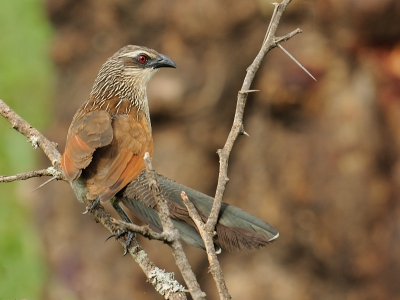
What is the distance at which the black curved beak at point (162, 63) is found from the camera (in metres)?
3.70

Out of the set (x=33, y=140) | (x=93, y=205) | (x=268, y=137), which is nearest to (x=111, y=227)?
(x=93, y=205)

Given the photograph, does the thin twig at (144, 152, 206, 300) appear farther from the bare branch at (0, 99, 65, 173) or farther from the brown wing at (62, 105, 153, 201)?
the bare branch at (0, 99, 65, 173)

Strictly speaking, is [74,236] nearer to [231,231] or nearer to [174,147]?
[174,147]

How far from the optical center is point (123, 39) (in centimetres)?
544

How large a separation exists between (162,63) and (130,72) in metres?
0.23

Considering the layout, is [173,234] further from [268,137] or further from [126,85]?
[268,137]

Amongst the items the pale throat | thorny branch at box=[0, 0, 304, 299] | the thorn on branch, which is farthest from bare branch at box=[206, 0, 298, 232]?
the pale throat

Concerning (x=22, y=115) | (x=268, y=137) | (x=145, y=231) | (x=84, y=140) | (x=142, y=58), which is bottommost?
(x=268, y=137)

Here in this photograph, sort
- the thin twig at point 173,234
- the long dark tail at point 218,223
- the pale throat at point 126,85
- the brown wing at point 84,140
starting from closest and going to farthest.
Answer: the thin twig at point 173,234 → the long dark tail at point 218,223 → the brown wing at point 84,140 → the pale throat at point 126,85

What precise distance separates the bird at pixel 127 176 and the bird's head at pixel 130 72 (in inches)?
6.3

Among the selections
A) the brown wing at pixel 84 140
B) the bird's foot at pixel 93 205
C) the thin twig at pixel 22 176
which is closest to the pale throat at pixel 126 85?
the brown wing at pixel 84 140

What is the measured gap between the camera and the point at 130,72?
3.82 meters

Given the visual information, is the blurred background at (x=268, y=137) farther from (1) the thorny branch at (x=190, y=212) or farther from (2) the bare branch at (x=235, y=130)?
(2) the bare branch at (x=235, y=130)

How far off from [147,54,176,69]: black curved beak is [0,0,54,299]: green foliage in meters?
2.34
